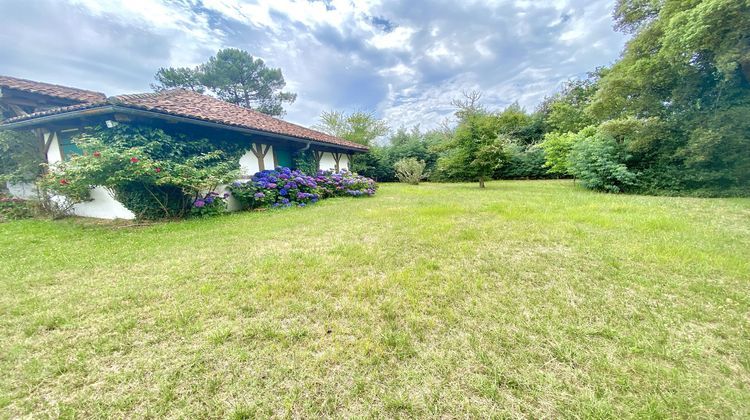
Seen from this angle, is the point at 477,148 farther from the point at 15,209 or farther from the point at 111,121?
the point at 15,209

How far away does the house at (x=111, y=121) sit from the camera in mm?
5672

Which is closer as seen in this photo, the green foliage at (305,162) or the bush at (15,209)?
the bush at (15,209)

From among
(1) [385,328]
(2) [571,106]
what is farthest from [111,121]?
(2) [571,106]

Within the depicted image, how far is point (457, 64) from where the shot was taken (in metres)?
15.6

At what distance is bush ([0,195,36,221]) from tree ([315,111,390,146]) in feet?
64.9

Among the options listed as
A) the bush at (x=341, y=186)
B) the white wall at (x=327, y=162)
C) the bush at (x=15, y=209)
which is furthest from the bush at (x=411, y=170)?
the bush at (x=15, y=209)

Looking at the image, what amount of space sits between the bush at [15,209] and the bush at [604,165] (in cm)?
1869

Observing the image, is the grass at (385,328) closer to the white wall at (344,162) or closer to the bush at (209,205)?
the bush at (209,205)

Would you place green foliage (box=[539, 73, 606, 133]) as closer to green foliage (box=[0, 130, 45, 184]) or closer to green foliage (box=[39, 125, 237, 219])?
green foliage (box=[39, 125, 237, 219])

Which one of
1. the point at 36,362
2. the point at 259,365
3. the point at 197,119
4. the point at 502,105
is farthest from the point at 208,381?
the point at 502,105

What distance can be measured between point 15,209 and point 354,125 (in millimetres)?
20898

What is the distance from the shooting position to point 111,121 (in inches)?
229

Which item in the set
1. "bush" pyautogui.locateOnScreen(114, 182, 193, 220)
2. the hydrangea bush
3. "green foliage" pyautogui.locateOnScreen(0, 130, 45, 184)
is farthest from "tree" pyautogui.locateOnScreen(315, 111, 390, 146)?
"bush" pyautogui.locateOnScreen(114, 182, 193, 220)

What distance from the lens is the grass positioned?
1374 mm
